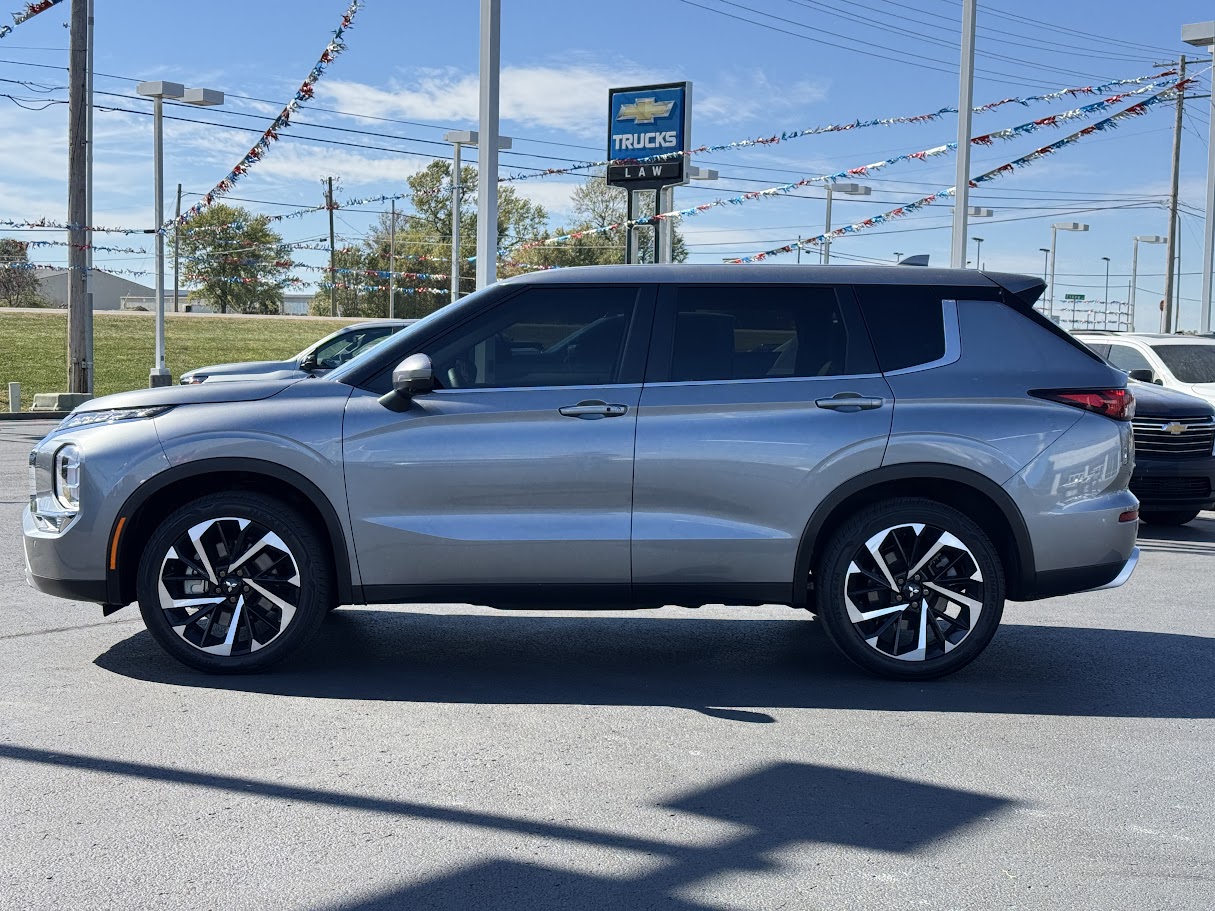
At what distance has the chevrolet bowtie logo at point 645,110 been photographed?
19.4 metres

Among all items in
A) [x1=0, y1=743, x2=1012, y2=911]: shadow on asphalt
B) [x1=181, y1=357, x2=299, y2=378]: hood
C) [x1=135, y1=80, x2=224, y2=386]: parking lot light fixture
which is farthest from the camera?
[x1=135, y1=80, x2=224, y2=386]: parking lot light fixture

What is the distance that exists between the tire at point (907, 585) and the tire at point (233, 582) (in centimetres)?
231

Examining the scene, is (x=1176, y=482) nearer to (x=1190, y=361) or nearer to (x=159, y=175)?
(x=1190, y=361)

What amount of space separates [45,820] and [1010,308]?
452 centimetres

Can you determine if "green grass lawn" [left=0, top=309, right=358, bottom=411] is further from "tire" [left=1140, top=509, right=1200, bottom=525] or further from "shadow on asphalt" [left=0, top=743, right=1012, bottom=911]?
"shadow on asphalt" [left=0, top=743, right=1012, bottom=911]

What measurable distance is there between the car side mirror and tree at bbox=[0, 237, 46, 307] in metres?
71.3

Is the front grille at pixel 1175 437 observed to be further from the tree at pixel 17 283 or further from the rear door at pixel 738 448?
the tree at pixel 17 283

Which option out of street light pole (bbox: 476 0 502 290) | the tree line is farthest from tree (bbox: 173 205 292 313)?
street light pole (bbox: 476 0 502 290)

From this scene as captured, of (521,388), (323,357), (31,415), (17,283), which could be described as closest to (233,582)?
(521,388)

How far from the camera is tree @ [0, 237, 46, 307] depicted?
71.7m

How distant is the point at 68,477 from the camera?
19.8 feet

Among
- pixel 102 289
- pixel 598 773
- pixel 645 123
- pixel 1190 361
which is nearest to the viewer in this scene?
pixel 598 773

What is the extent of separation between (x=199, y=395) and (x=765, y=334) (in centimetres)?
257

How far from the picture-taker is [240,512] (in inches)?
236
